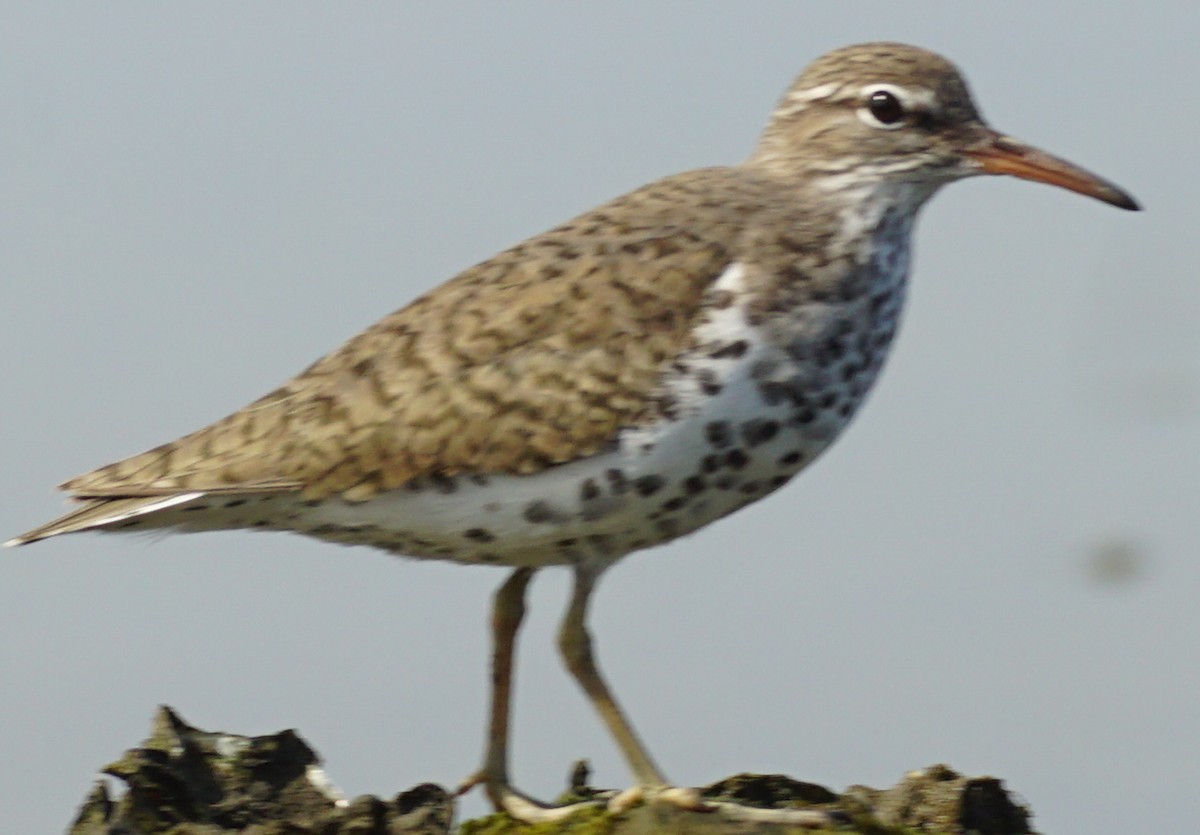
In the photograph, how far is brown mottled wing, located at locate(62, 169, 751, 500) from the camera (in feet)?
31.3

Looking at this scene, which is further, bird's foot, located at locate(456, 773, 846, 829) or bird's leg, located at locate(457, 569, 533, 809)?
bird's leg, located at locate(457, 569, 533, 809)

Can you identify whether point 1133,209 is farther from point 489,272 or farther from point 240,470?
point 240,470

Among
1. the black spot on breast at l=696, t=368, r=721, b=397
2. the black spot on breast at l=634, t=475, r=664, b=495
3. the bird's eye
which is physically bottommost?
the black spot on breast at l=634, t=475, r=664, b=495

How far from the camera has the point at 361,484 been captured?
379 inches

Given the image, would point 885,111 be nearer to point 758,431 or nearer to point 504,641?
point 758,431

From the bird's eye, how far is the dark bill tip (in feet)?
1.32

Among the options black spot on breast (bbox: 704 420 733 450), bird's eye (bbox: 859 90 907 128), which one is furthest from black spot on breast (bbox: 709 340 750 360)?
bird's eye (bbox: 859 90 907 128)

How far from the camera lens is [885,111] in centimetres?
1078

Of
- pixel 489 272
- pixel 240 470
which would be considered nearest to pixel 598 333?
pixel 489 272

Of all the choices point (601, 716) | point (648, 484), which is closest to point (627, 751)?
point (601, 716)

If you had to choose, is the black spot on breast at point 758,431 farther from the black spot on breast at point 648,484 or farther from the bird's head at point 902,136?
the bird's head at point 902,136

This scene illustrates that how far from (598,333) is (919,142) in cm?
217

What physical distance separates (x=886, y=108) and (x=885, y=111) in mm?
16

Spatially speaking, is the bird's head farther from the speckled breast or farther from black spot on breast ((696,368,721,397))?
black spot on breast ((696,368,721,397))
